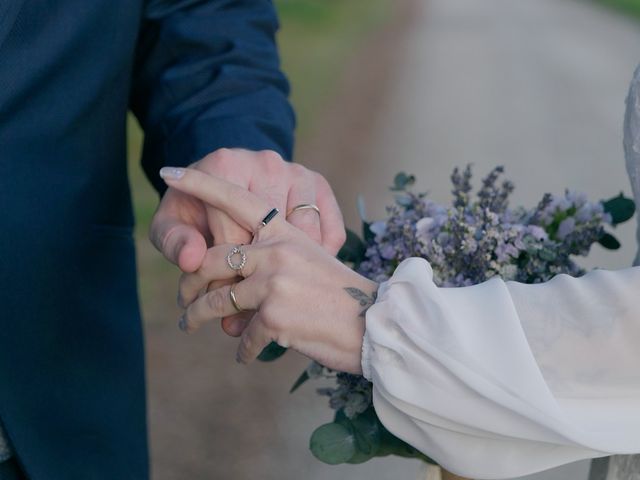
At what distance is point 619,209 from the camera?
5.90ft

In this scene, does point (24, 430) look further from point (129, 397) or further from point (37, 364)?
point (129, 397)

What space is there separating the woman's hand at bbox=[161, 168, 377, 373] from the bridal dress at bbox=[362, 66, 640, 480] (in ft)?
0.18

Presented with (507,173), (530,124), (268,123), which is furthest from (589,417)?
(530,124)

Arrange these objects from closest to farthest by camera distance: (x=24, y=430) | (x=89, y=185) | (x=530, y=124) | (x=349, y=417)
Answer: (x=349, y=417), (x=24, y=430), (x=89, y=185), (x=530, y=124)

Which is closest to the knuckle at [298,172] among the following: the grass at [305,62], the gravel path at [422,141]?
the gravel path at [422,141]

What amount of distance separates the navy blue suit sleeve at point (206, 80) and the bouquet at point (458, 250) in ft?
1.48

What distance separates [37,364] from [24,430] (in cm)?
13

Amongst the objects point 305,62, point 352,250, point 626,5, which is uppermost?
point 352,250

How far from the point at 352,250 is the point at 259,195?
21cm

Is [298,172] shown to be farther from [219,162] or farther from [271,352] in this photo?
[271,352]

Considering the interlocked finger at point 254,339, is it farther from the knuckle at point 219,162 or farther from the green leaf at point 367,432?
the knuckle at point 219,162

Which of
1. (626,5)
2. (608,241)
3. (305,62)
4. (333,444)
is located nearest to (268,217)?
(333,444)

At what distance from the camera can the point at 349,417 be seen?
5.23 ft

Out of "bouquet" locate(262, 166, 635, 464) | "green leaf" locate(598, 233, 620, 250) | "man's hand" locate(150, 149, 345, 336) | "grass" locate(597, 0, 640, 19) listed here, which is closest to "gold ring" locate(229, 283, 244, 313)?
"man's hand" locate(150, 149, 345, 336)
